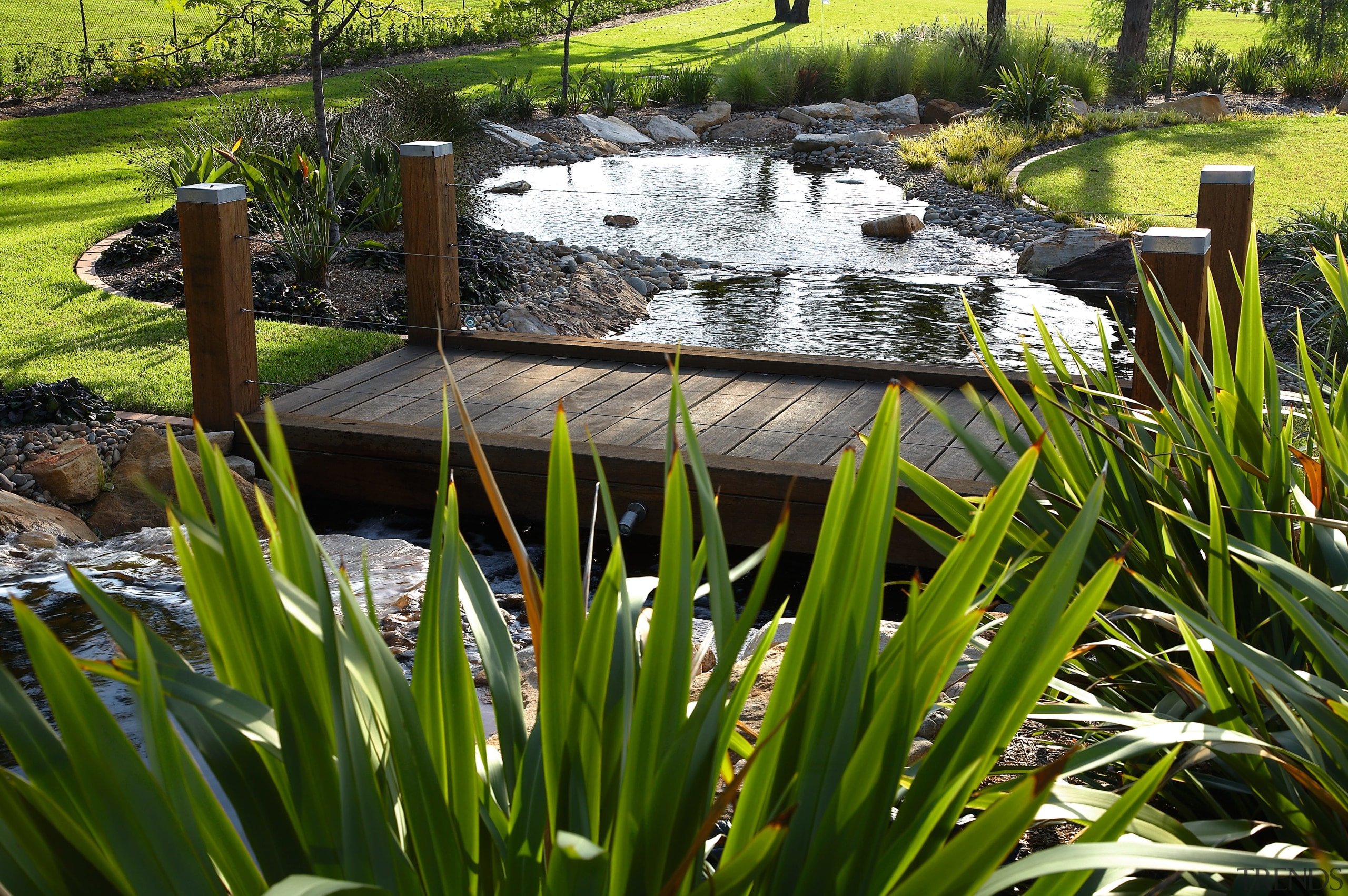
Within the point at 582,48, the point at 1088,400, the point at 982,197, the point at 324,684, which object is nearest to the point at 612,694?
the point at 324,684

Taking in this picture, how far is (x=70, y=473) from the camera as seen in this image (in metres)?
4.22

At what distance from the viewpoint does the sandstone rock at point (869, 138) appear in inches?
639

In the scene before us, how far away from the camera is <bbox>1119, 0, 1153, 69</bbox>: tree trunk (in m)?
21.0

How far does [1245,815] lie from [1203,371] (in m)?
0.91

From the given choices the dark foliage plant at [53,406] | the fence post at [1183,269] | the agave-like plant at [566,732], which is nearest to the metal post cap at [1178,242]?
the fence post at [1183,269]

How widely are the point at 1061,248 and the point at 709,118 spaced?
10.7 meters

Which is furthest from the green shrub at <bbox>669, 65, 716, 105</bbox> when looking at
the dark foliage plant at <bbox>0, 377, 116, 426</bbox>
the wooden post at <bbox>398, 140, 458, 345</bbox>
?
the dark foliage plant at <bbox>0, 377, 116, 426</bbox>

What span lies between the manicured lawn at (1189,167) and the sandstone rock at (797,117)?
17.0 feet

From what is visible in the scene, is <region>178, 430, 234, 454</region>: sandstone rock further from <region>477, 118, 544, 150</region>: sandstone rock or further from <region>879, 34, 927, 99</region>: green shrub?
<region>879, 34, 927, 99</region>: green shrub

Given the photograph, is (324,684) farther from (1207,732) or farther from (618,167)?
(618,167)

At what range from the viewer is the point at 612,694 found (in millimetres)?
1086

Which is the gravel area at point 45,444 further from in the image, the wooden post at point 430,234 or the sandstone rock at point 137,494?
the wooden post at point 430,234

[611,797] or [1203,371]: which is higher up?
[1203,371]

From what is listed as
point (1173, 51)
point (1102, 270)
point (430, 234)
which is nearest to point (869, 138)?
point (1173, 51)
